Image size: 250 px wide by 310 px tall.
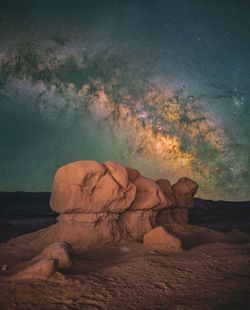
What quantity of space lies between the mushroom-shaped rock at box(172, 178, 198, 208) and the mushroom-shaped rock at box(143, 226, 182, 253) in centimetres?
454

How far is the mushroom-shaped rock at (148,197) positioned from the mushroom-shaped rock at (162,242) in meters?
1.56

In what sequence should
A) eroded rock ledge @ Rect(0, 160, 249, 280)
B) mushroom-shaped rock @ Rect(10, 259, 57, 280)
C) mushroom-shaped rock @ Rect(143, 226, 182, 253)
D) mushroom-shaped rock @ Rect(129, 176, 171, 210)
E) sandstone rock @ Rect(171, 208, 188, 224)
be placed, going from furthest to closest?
sandstone rock @ Rect(171, 208, 188, 224)
mushroom-shaped rock @ Rect(129, 176, 171, 210)
eroded rock ledge @ Rect(0, 160, 249, 280)
mushroom-shaped rock @ Rect(143, 226, 182, 253)
mushroom-shaped rock @ Rect(10, 259, 57, 280)

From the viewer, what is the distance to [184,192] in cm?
1186

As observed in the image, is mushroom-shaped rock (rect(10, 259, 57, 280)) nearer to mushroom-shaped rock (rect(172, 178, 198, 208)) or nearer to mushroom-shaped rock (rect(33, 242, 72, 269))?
mushroom-shaped rock (rect(33, 242, 72, 269))

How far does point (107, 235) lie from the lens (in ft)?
25.3

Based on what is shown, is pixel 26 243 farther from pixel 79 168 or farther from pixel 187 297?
pixel 187 297

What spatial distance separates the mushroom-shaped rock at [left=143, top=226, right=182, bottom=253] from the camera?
6985 millimetres

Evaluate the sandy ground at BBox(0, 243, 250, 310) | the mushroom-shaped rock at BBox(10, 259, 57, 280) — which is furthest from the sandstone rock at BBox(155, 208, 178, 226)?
the mushroom-shaped rock at BBox(10, 259, 57, 280)

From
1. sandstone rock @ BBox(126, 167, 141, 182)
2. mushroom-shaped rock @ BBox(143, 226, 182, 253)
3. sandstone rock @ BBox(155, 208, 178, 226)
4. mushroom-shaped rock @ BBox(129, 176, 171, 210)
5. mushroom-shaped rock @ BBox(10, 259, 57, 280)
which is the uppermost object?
sandstone rock @ BBox(126, 167, 141, 182)

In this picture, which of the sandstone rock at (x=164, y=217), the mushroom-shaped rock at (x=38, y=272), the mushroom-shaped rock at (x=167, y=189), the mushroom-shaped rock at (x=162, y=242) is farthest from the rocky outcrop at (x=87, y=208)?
the mushroom-shaped rock at (x=167, y=189)

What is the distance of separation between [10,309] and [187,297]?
2375 mm

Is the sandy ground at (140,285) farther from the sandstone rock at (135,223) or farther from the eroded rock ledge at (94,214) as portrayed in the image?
the sandstone rock at (135,223)

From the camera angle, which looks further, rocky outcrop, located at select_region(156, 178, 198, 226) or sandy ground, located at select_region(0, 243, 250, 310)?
rocky outcrop, located at select_region(156, 178, 198, 226)

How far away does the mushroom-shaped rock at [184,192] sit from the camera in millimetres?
11805
